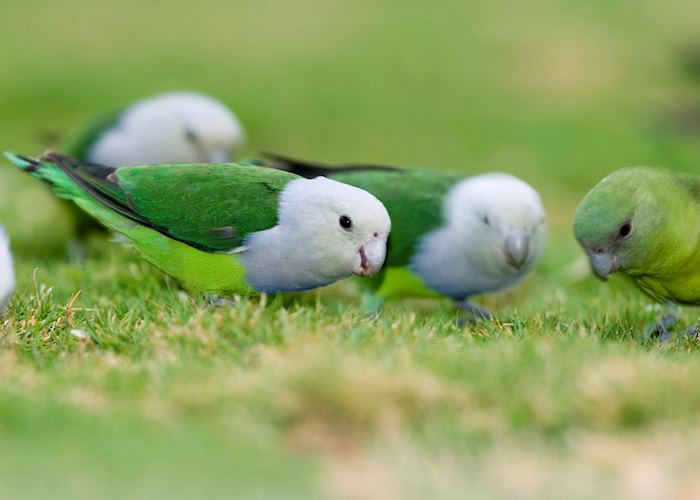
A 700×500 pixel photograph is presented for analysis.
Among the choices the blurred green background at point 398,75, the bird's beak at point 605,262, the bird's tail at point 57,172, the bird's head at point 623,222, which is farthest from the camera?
the blurred green background at point 398,75

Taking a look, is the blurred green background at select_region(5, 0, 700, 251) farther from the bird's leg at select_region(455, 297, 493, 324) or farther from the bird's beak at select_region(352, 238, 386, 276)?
the bird's beak at select_region(352, 238, 386, 276)

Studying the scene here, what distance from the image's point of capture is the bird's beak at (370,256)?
5254 mm

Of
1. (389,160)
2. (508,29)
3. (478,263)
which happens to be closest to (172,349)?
(478,263)

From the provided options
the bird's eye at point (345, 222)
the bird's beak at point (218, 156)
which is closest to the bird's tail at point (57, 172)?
the bird's eye at point (345, 222)

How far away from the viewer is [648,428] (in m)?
3.92

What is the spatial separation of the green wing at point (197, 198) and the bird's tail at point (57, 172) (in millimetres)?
100

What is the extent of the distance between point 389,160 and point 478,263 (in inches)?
301

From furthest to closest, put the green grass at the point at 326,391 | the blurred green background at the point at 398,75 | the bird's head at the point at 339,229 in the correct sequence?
the blurred green background at the point at 398,75
the bird's head at the point at 339,229
the green grass at the point at 326,391

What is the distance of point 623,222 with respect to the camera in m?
5.33

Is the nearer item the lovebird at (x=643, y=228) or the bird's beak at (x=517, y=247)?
the lovebird at (x=643, y=228)

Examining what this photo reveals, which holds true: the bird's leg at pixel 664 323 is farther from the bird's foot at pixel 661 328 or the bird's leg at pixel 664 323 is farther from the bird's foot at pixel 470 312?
the bird's foot at pixel 470 312

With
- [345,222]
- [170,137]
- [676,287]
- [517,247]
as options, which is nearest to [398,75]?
[170,137]

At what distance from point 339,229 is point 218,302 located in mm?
803

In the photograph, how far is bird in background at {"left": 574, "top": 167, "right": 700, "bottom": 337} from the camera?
535cm
